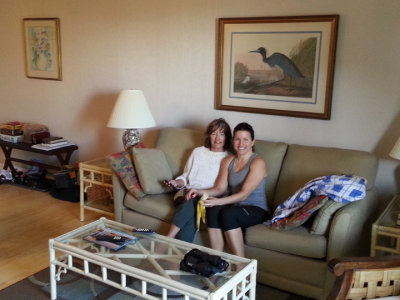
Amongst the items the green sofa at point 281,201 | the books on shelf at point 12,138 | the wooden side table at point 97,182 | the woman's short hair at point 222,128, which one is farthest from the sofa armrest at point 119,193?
the books on shelf at point 12,138

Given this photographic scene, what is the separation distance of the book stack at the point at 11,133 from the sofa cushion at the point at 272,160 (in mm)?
2906

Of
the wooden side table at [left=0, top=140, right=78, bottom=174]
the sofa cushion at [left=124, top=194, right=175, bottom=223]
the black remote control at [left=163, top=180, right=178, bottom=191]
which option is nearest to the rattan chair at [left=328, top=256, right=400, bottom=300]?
the sofa cushion at [left=124, top=194, right=175, bottom=223]

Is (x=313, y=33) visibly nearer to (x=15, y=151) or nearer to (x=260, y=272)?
(x=260, y=272)

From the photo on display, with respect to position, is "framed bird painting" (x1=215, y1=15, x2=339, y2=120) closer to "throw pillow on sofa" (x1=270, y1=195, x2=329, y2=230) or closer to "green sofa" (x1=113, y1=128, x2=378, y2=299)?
"green sofa" (x1=113, y1=128, x2=378, y2=299)

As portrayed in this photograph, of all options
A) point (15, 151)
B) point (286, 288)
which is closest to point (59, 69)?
point (15, 151)

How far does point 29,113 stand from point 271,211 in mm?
3317

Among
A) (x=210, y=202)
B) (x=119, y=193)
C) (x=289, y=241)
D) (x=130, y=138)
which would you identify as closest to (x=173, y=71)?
(x=130, y=138)

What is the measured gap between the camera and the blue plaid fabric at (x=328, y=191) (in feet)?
8.85

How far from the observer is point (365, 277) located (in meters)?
1.99

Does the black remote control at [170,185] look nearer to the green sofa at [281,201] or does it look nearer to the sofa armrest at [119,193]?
the green sofa at [281,201]

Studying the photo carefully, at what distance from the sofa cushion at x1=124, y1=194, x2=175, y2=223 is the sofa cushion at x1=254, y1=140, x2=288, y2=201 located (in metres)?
0.72

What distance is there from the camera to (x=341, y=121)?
3326 millimetres

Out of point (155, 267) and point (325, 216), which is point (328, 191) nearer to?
point (325, 216)

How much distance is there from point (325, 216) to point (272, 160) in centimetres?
73
